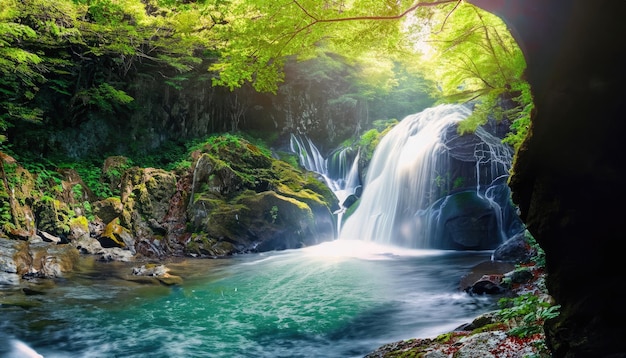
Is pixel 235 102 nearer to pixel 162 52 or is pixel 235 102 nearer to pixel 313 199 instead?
pixel 162 52

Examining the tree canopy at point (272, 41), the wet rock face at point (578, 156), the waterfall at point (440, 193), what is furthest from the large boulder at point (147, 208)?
the wet rock face at point (578, 156)

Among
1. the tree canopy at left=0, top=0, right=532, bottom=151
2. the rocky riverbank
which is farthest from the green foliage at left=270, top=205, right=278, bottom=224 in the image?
the rocky riverbank

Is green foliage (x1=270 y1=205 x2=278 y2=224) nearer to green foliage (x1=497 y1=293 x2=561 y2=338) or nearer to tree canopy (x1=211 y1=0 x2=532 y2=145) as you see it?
tree canopy (x1=211 y1=0 x2=532 y2=145)

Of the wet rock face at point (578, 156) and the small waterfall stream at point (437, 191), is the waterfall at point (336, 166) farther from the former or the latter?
the wet rock face at point (578, 156)

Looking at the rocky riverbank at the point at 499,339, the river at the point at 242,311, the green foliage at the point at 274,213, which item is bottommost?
the river at the point at 242,311

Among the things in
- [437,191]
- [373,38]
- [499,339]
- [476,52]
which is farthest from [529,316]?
[437,191]

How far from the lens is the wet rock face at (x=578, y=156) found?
265 cm

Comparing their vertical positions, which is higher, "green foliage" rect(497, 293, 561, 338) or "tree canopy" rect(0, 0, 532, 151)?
"tree canopy" rect(0, 0, 532, 151)

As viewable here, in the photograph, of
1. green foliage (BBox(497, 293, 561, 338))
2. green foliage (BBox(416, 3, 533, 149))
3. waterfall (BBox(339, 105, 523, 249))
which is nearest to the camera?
green foliage (BBox(497, 293, 561, 338))

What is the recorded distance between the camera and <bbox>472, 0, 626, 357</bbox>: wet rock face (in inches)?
104

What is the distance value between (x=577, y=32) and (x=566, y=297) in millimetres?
2069

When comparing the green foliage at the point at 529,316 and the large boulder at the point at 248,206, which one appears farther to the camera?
the large boulder at the point at 248,206

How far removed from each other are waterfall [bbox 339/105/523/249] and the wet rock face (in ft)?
37.4

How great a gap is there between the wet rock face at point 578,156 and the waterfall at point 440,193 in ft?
37.4
